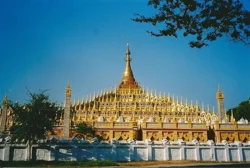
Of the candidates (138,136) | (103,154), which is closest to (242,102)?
(138,136)

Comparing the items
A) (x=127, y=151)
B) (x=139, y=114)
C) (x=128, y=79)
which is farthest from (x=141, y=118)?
(x=127, y=151)

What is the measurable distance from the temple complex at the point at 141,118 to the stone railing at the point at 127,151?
8.59 meters

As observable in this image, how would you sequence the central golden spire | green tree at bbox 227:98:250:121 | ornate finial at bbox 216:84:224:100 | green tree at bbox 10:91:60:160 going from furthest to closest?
1. the central golden spire
2. green tree at bbox 227:98:250:121
3. ornate finial at bbox 216:84:224:100
4. green tree at bbox 10:91:60:160

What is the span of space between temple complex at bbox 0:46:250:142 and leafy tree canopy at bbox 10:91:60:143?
6175 millimetres

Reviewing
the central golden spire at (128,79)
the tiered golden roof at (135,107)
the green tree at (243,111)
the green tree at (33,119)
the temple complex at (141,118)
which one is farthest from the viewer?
the central golden spire at (128,79)

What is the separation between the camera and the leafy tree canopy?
67.7 feet

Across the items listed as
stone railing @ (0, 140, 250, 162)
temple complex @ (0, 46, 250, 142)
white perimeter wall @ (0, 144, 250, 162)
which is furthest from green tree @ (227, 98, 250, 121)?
white perimeter wall @ (0, 144, 250, 162)

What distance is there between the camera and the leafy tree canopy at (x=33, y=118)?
20.6 m

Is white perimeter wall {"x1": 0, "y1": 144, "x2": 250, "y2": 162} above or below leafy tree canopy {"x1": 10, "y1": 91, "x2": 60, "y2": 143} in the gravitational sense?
below

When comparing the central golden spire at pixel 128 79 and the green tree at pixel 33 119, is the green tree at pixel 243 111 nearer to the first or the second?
the central golden spire at pixel 128 79

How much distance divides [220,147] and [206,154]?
1.46 meters

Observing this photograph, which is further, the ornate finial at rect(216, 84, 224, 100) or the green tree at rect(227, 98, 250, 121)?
the green tree at rect(227, 98, 250, 121)

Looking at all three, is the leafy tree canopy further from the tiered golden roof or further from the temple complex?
the tiered golden roof

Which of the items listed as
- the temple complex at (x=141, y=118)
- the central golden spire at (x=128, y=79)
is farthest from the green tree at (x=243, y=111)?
the central golden spire at (x=128, y=79)
